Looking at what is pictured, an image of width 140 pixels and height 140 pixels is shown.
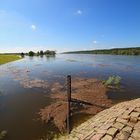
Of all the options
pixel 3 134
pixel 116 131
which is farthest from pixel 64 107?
pixel 116 131

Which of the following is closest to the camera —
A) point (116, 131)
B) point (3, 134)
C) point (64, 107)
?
→ point (116, 131)

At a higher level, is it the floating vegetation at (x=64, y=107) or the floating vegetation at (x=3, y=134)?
the floating vegetation at (x=64, y=107)

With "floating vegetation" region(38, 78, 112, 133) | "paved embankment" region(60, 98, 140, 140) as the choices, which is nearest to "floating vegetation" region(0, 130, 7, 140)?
"floating vegetation" region(38, 78, 112, 133)

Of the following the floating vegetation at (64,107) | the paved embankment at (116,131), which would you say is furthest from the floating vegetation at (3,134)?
the paved embankment at (116,131)

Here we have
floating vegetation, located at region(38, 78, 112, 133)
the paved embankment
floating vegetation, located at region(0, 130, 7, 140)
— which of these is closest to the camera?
the paved embankment

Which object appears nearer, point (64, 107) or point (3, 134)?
point (3, 134)

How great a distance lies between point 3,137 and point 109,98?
9127 millimetres

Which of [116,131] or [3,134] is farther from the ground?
[116,131]

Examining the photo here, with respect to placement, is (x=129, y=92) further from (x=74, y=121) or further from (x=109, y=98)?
(x=74, y=121)

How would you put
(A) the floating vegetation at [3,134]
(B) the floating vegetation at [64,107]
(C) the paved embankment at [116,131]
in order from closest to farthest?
(C) the paved embankment at [116,131]
(A) the floating vegetation at [3,134]
(B) the floating vegetation at [64,107]

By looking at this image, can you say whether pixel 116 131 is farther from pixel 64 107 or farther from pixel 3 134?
pixel 64 107

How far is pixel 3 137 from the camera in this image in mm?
8086

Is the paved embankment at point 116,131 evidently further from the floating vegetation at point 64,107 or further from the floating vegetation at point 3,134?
the floating vegetation at point 3,134

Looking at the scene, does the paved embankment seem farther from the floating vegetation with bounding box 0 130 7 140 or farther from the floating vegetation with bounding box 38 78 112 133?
the floating vegetation with bounding box 0 130 7 140
